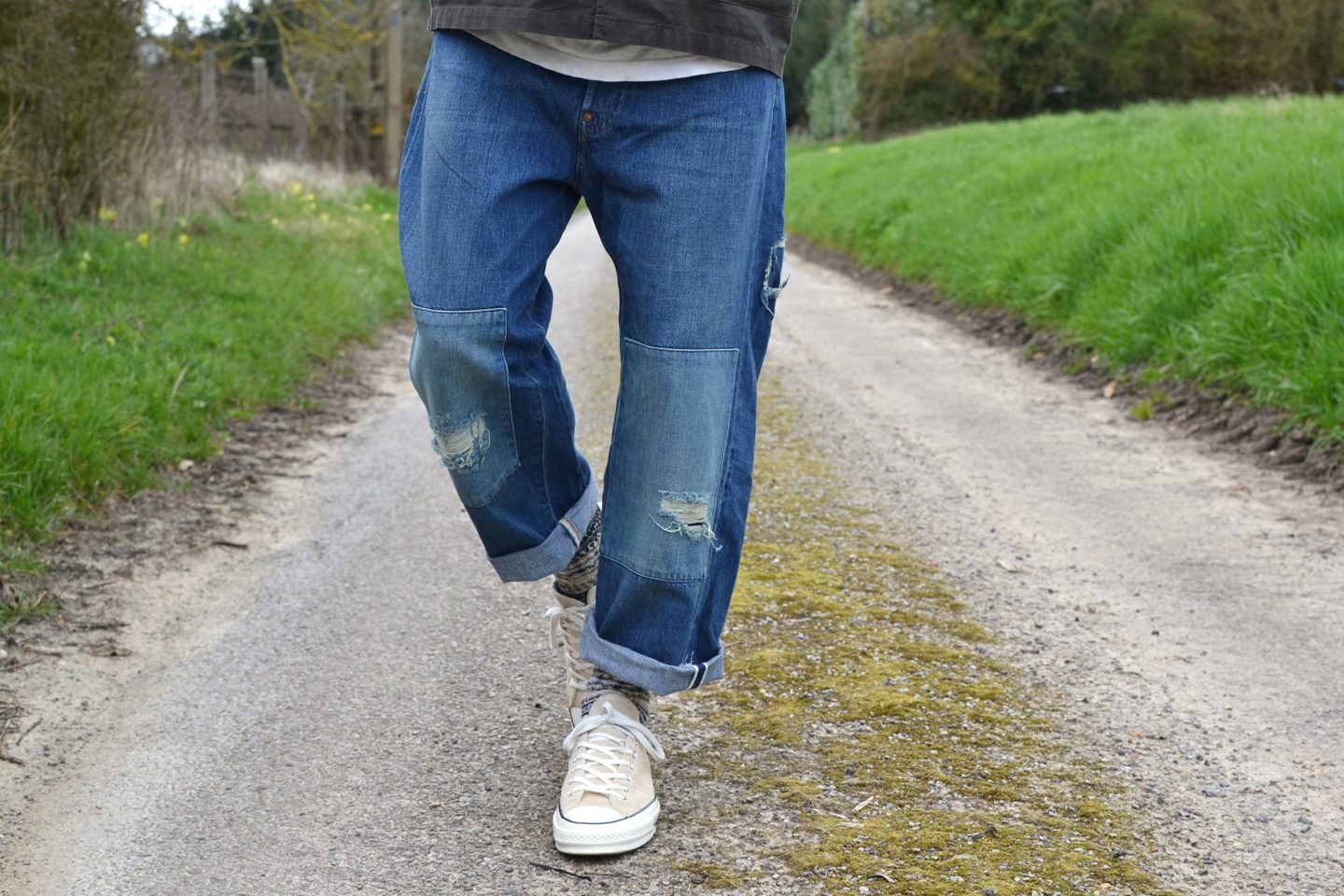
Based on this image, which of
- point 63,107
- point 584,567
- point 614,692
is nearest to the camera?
point 614,692

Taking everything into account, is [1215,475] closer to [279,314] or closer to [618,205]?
[618,205]

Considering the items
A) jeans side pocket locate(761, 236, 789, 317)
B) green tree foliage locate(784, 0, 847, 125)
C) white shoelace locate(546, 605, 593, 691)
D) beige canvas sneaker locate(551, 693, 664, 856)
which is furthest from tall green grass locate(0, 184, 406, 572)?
green tree foliage locate(784, 0, 847, 125)

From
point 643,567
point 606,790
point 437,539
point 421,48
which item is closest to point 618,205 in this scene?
point 643,567

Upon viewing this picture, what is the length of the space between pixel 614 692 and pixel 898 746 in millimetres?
549

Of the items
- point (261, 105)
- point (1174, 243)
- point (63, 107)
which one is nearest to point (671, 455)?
point (1174, 243)

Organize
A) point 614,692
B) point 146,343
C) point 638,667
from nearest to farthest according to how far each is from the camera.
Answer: point 638,667 → point 614,692 → point 146,343

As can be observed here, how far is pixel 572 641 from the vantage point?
237 cm

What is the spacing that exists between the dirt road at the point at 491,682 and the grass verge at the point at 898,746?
0.32 ft

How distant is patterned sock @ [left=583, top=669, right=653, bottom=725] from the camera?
Answer: 2.20 metres

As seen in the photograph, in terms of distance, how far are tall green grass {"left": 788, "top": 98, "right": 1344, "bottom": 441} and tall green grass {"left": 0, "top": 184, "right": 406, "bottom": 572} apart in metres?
3.82

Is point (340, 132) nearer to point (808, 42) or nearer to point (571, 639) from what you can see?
point (571, 639)

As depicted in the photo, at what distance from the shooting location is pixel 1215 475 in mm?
4457

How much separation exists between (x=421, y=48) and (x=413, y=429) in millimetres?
29790

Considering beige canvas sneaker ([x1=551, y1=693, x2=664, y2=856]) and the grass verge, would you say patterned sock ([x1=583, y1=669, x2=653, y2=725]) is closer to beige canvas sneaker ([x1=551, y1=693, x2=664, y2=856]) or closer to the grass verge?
beige canvas sneaker ([x1=551, y1=693, x2=664, y2=856])
